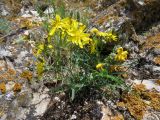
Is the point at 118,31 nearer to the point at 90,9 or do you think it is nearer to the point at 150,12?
the point at 150,12

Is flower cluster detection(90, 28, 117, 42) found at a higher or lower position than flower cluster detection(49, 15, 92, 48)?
lower

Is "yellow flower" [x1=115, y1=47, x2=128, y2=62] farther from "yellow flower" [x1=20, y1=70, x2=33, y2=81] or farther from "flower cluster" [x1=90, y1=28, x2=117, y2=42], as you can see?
"yellow flower" [x1=20, y1=70, x2=33, y2=81]

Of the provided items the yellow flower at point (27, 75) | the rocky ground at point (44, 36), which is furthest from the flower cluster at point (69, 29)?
the yellow flower at point (27, 75)

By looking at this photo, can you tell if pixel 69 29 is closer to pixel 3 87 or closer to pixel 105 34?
pixel 105 34

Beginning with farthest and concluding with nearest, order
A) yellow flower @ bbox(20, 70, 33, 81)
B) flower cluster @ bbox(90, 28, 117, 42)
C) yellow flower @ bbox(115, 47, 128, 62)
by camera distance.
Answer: yellow flower @ bbox(20, 70, 33, 81) < flower cluster @ bbox(90, 28, 117, 42) < yellow flower @ bbox(115, 47, 128, 62)

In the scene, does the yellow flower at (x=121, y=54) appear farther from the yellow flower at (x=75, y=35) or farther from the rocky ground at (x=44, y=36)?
the yellow flower at (x=75, y=35)

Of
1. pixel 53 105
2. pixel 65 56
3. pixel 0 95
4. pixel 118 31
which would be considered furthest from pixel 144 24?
pixel 0 95

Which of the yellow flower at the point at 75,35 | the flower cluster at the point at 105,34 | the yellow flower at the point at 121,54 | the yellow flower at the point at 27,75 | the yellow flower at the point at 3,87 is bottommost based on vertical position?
the yellow flower at the point at 3,87

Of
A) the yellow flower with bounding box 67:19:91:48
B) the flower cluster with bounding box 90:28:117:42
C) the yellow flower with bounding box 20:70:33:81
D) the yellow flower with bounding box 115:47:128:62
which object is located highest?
the yellow flower with bounding box 67:19:91:48

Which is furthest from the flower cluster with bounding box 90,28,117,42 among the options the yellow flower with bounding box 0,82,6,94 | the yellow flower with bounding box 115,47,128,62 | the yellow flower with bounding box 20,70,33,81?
the yellow flower with bounding box 0,82,6,94
